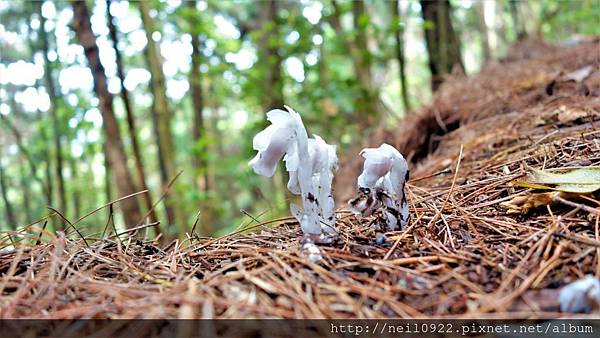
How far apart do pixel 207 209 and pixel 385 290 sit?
575cm

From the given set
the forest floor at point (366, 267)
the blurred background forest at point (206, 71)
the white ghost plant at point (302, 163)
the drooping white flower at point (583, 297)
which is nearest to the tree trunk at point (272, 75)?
the blurred background forest at point (206, 71)

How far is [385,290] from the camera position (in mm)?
1049

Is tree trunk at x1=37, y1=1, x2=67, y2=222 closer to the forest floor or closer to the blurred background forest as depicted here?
the blurred background forest

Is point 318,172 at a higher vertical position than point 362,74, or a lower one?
lower

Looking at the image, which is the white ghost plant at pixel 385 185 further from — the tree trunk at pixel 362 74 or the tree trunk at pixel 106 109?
the tree trunk at pixel 362 74

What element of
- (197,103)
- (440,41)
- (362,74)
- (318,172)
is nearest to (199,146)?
(362,74)

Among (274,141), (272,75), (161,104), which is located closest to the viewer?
(274,141)

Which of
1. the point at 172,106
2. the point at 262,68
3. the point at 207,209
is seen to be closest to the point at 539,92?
the point at 262,68

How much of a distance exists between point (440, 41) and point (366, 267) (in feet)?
14.4

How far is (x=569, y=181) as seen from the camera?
4.59 ft

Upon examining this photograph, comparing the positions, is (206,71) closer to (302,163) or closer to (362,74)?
(362,74)

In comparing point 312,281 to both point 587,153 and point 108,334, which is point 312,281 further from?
point 587,153

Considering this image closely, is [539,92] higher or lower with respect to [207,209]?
higher

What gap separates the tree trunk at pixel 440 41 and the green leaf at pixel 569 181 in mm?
3626
